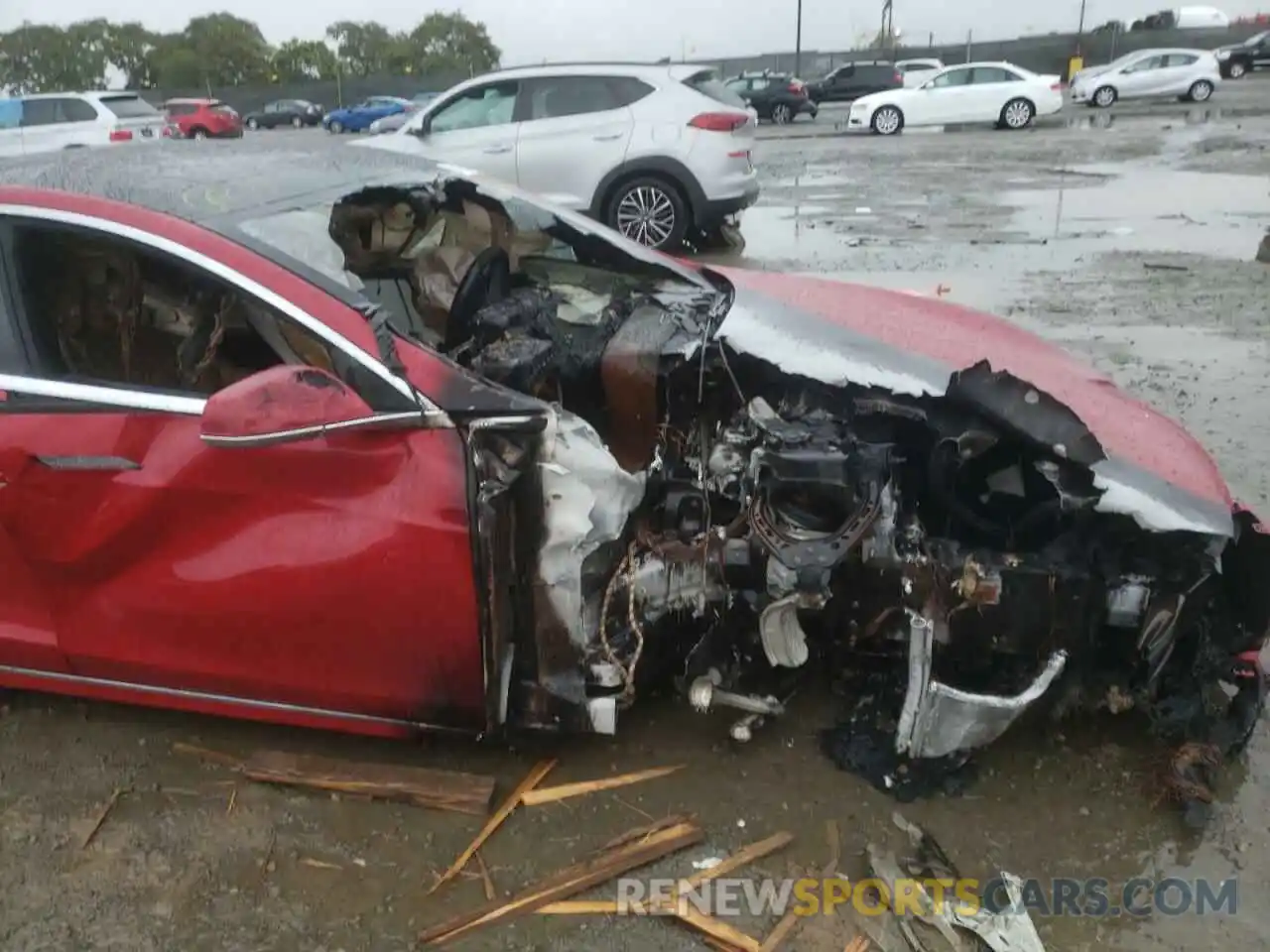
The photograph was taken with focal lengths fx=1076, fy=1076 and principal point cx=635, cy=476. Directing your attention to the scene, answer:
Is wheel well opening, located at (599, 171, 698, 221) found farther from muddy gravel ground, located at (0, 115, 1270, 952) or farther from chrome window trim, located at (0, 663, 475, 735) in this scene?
chrome window trim, located at (0, 663, 475, 735)

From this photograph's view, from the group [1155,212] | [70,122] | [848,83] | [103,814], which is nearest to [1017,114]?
[1155,212]

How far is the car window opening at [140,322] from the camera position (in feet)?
8.71

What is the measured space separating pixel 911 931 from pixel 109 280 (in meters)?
2.62

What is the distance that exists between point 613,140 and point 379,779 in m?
7.42

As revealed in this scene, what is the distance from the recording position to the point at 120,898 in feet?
8.27

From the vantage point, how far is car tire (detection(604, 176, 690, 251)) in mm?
9352

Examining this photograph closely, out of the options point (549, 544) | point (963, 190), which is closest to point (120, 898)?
point (549, 544)

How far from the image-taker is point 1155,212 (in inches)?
456

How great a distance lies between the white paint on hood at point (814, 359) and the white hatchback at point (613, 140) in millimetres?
6384

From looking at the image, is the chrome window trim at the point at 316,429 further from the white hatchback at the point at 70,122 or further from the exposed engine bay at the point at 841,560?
the white hatchback at the point at 70,122

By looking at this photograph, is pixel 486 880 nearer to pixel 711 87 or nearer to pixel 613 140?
pixel 613 140

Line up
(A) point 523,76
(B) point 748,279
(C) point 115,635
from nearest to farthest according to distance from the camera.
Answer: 1. (C) point 115,635
2. (B) point 748,279
3. (A) point 523,76

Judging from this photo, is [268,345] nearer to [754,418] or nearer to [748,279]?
[754,418]

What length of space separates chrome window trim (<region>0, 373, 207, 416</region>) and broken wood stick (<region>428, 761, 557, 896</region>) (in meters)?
1.23
